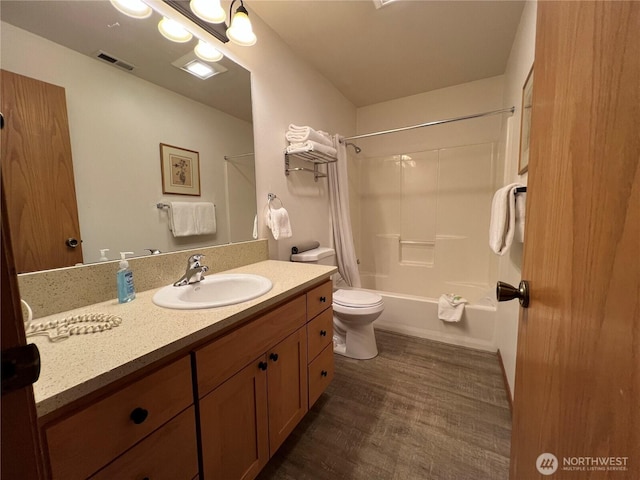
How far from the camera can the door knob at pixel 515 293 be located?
0.64 meters

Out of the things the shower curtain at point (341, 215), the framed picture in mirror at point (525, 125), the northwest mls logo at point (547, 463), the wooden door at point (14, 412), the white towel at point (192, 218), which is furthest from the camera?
the shower curtain at point (341, 215)

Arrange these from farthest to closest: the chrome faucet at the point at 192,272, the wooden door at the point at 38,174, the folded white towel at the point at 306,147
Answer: the folded white towel at the point at 306,147
the chrome faucet at the point at 192,272
the wooden door at the point at 38,174

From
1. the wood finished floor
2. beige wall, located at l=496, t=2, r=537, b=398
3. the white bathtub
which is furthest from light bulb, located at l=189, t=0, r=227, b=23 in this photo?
the white bathtub

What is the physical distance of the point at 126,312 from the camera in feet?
2.84

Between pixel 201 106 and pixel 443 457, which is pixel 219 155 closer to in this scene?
pixel 201 106

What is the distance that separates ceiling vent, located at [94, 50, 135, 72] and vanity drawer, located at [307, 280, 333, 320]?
1.25m

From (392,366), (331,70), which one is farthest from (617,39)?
(331,70)

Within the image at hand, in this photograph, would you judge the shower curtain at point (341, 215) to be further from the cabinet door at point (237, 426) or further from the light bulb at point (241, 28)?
the cabinet door at point (237, 426)

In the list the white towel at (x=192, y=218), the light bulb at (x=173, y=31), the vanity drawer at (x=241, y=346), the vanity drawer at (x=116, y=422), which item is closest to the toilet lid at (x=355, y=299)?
the vanity drawer at (x=241, y=346)

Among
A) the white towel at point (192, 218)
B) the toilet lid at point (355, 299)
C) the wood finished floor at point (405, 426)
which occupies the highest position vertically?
the white towel at point (192, 218)

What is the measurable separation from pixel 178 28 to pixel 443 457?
240 cm

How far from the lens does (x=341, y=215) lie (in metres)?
2.42

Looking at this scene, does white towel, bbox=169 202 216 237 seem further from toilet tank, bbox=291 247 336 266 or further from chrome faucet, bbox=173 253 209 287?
toilet tank, bbox=291 247 336 266

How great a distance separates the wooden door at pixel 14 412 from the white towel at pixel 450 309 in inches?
92.2
